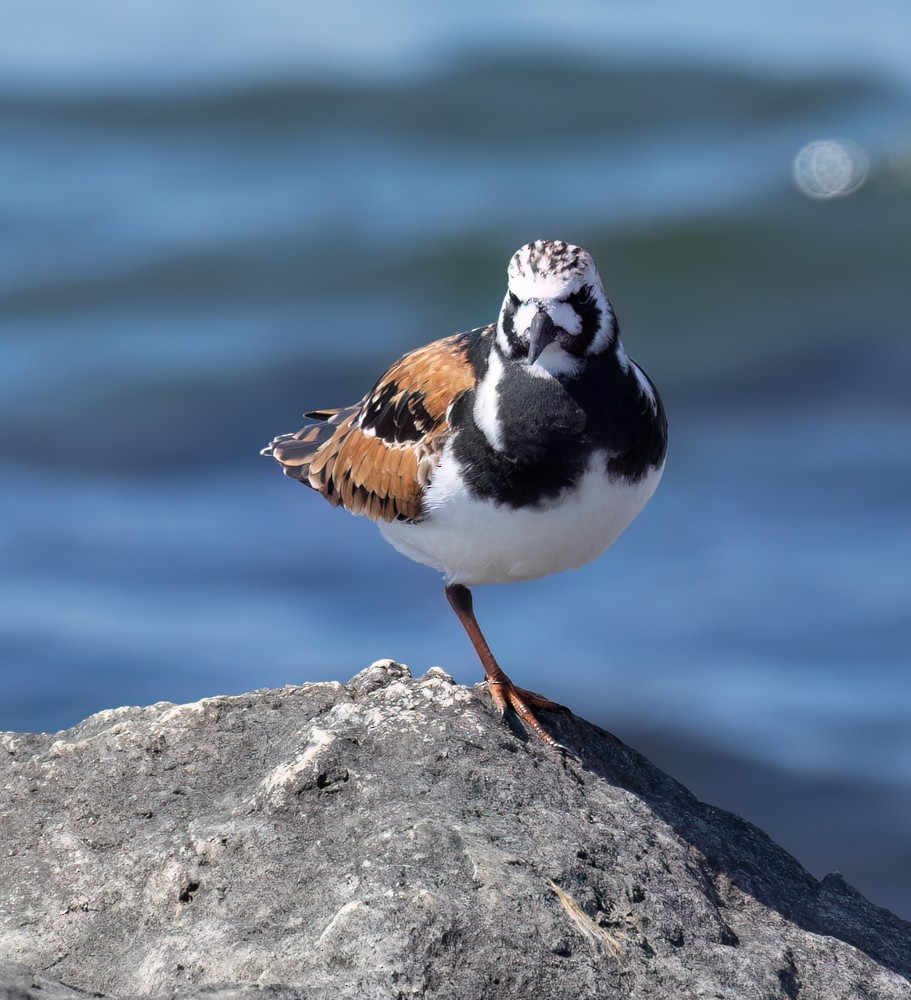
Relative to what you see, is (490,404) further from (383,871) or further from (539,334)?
(383,871)

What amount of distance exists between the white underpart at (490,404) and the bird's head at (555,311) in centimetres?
8

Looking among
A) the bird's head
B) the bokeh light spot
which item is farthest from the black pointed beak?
the bokeh light spot

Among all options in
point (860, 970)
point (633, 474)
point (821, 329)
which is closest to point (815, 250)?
point (821, 329)

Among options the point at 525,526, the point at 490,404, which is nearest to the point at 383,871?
the point at 525,526

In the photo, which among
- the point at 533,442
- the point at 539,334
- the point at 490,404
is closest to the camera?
the point at 539,334

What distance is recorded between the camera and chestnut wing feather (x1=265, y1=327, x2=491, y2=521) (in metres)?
4.96

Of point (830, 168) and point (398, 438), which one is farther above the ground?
point (830, 168)

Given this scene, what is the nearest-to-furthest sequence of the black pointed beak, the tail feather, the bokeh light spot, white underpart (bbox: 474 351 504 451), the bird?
the black pointed beak, the bird, white underpart (bbox: 474 351 504 451), the tail feather, the bokeh light spot

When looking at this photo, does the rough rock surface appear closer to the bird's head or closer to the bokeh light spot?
the bird's head

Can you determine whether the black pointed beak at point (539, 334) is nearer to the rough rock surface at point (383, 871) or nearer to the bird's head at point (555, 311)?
the bird's head at point (555, 311)

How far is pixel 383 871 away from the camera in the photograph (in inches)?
138

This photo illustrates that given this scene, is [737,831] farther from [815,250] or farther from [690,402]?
[815,250]

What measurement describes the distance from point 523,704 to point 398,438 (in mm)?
1105

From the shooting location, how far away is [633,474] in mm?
4715
